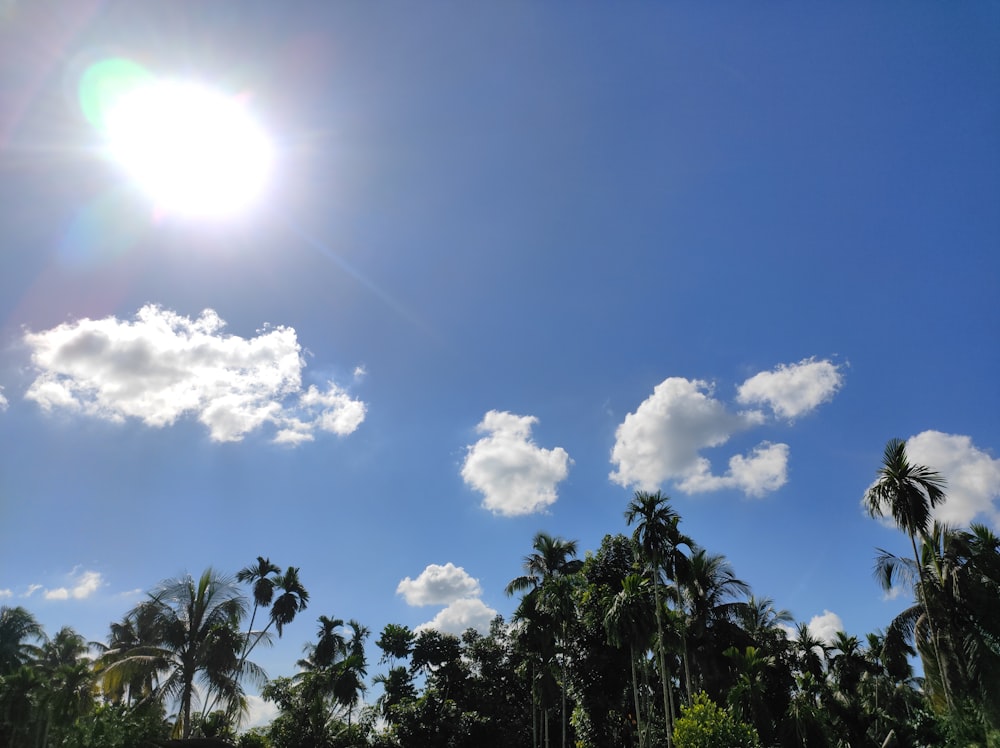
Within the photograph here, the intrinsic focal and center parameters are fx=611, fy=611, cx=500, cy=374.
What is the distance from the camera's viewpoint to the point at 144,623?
38.8 m

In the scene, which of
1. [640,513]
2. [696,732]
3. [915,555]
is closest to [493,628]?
[640,513]

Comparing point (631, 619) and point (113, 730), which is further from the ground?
point (631, 619)

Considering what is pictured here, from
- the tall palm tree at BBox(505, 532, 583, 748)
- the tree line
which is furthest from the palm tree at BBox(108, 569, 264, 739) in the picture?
the tall palm tree at BBox(505, 532, 583, 748)

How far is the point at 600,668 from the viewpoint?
126ft

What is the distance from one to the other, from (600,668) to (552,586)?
690 centimetres

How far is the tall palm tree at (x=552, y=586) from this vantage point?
36.2 meters

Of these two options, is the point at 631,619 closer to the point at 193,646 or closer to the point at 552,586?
the point at 552,586

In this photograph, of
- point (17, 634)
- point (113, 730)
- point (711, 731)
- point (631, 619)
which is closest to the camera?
point (711, 731)

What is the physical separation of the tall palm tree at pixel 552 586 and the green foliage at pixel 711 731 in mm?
10578

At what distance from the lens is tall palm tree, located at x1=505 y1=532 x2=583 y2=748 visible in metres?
36.2

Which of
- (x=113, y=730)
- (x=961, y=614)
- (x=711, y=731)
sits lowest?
(x=711, y=731)

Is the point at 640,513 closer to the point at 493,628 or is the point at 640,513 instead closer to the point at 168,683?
the point at 493,628

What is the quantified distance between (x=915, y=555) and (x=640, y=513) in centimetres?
1285

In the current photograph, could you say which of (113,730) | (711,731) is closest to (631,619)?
(711,731)
